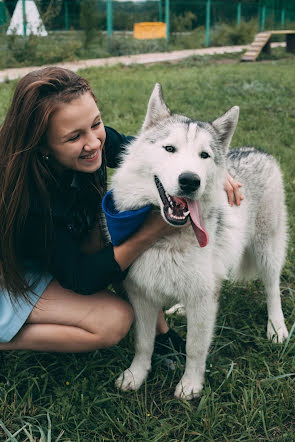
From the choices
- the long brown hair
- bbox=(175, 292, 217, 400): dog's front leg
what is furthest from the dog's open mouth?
the long brown hair

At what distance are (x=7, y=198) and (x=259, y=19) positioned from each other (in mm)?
26176

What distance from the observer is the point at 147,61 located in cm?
1371

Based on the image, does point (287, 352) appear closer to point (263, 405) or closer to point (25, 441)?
point (263, 405)

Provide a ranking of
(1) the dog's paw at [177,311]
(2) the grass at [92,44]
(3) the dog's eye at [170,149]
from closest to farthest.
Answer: (3) the dog's eye at [170,149] < (1) the dog's paw at [177,311] < (2) the grass at [92,44]

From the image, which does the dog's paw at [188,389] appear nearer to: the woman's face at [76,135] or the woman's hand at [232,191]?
the woman's hand at [232,191]

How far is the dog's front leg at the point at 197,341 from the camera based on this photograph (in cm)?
224

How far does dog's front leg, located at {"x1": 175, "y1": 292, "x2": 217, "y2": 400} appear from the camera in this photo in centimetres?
224

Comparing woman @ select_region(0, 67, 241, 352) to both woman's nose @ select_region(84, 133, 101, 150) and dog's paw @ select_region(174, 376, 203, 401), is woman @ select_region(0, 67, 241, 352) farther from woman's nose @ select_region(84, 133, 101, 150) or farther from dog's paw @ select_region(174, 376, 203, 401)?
dog's paw @ select_region(174, 376, 203, 401)

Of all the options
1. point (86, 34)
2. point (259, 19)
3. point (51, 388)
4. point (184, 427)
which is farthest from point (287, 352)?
point (259, 19)

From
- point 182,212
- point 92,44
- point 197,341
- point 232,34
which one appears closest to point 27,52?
point 92,44

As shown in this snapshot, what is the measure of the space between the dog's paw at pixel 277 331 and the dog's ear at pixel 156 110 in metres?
1.37

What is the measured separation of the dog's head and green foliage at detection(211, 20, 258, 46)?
19.7 metres

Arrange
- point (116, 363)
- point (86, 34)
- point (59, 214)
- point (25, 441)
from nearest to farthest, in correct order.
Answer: point (25, 441) → point (59, 214) → point (116, 363) → point (86, 34)

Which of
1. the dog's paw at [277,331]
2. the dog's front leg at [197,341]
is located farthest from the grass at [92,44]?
the dog's front leg at [197,341]
